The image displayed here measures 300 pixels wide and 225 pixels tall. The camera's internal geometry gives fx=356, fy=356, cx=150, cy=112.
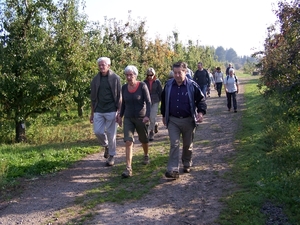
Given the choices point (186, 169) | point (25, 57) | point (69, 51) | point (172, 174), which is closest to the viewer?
point (172, 174)

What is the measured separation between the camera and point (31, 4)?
10.5 m

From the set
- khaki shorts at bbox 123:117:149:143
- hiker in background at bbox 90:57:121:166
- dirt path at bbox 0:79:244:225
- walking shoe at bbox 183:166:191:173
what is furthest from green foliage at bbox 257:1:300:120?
hiker in background at bbox 90:57:121:166

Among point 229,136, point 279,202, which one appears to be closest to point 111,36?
point 229,136

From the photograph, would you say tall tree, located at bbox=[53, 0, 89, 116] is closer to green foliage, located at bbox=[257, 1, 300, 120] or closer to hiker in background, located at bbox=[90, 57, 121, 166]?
hiker in background, located at bbox=[90, 57, 121, 166]

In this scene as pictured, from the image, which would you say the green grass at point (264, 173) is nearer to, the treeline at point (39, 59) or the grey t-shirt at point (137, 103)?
the grey t-shirt at point (137, 103)

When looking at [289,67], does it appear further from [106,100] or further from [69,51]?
[69,51]

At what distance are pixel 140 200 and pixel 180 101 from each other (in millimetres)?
1808

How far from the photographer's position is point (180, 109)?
19.7 ft

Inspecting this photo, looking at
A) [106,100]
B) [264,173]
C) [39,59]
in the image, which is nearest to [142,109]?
[106,100]

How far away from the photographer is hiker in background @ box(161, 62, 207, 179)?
5.98 metres

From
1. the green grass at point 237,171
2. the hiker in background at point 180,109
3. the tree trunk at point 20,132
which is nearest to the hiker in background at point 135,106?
the hiker in background at point 180,109

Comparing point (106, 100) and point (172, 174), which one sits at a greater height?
point (106, 100)

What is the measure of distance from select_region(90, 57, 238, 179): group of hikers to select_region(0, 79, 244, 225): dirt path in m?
0.43

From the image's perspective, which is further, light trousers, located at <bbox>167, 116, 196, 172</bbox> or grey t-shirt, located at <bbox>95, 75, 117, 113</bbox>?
grey t-shirt, located at <bbox>95, 75, 117, 113</bbox>
